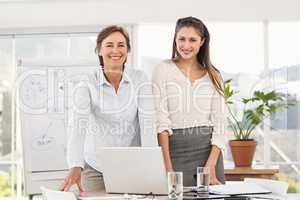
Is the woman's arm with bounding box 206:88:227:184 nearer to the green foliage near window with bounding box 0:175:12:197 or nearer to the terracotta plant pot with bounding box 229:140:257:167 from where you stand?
the terracotta plant pot with bounding box 229:140:257:167

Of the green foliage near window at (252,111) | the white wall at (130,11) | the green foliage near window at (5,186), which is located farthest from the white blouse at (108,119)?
the green foliage near window at (5,186)

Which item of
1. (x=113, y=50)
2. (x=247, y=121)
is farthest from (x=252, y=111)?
(x=113, y=50)

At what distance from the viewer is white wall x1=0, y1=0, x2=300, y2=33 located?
5109 millimetres

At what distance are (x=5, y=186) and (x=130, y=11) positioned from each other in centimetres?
227

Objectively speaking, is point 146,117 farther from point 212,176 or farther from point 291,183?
point 291,183

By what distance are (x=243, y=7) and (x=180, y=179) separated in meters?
3.35

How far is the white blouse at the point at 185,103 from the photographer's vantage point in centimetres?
261

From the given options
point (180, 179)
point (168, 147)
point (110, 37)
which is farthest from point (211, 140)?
point (110, 37)

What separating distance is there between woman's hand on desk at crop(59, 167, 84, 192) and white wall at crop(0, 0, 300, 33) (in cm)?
296

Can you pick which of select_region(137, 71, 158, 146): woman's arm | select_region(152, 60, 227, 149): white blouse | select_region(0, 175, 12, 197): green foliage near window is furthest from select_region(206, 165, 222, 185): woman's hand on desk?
select_region(0, 175, 12, 197): green foliage near window

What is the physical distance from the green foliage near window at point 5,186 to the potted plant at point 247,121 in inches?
95.7

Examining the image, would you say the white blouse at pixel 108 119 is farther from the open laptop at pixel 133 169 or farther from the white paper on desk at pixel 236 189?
the white paper on desk at pixel 236 189

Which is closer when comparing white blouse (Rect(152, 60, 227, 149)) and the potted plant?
white blouse (Rect(152, 60, 227, 149))

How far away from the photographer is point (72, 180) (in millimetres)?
2422
